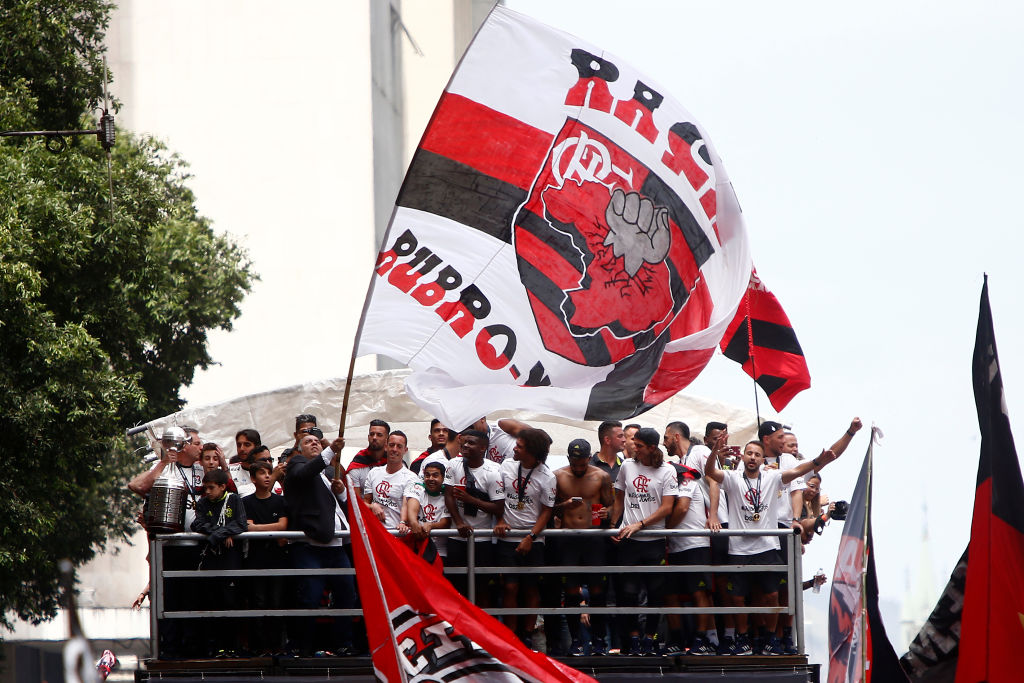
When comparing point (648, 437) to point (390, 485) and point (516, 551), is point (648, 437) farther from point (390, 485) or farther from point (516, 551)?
point (390, 485)

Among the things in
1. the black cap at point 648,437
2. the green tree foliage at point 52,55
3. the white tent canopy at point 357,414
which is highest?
the green tree foliage at point 52,55

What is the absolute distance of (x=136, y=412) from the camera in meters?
21.2

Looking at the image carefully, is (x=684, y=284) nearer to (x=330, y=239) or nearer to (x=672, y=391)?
(x=672, y=391)

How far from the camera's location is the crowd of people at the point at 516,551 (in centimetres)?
923

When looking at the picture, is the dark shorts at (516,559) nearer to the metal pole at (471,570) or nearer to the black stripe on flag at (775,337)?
the metal pole at (471,570)

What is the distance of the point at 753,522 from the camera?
9961mm

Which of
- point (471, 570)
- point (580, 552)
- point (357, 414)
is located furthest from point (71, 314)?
point (580, 552)

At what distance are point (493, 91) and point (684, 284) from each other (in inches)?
68.6

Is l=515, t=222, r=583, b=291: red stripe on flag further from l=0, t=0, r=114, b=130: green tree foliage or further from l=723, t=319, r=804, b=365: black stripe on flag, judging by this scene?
l=0, t=0, r=114, b=130: green tree foliage

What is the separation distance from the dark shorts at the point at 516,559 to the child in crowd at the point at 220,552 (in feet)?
5.55

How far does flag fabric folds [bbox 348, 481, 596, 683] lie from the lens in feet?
26.9

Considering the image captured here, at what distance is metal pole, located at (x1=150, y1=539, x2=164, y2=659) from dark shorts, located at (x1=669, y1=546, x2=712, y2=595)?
3308 millimetres

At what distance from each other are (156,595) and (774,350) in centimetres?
486

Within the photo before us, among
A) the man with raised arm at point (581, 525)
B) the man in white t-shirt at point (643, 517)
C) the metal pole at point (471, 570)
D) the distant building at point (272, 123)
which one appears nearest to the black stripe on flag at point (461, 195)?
the man with raised arm at point (581, 525)
